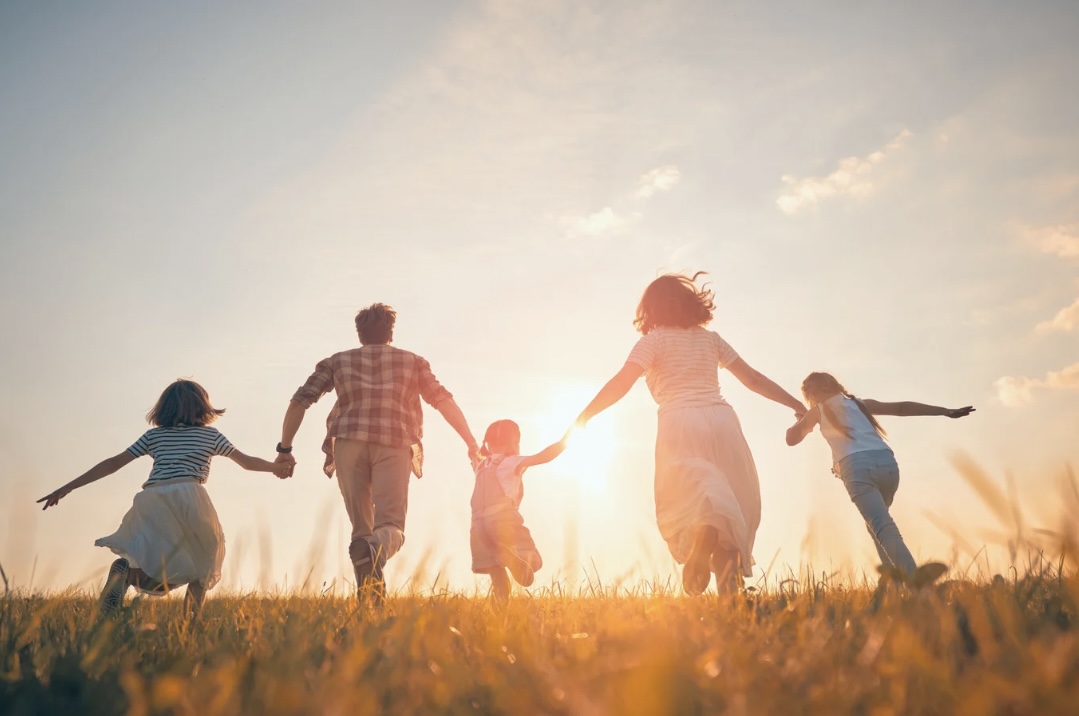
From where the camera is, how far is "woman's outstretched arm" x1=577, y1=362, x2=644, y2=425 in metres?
6.34

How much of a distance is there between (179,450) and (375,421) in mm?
1715

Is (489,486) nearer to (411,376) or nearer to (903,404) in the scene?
(411,376)

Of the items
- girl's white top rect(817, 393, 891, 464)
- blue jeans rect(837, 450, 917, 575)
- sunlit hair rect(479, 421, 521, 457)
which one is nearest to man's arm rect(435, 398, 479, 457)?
sunlit hair rect(479, 421, 521, 457)

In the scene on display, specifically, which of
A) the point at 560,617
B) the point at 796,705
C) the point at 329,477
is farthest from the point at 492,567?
the point at 796,705

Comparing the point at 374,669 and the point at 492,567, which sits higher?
the point at 492,567

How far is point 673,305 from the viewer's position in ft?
21.8

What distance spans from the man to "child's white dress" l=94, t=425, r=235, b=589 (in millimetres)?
902

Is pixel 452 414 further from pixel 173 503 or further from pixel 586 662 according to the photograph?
pixel 586 662

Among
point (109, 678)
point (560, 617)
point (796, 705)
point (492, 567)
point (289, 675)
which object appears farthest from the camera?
point (492, 567)

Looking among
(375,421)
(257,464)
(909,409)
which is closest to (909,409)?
(909,409)

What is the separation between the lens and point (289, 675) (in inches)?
92.7

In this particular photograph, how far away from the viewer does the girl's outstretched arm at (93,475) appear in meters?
7.07

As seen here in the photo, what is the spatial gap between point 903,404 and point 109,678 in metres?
7.74

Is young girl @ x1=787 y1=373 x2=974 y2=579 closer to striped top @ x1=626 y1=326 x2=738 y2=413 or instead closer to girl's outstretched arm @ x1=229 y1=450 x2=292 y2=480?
striped top @ x1=626 y1=326 x2=738 y2=413
